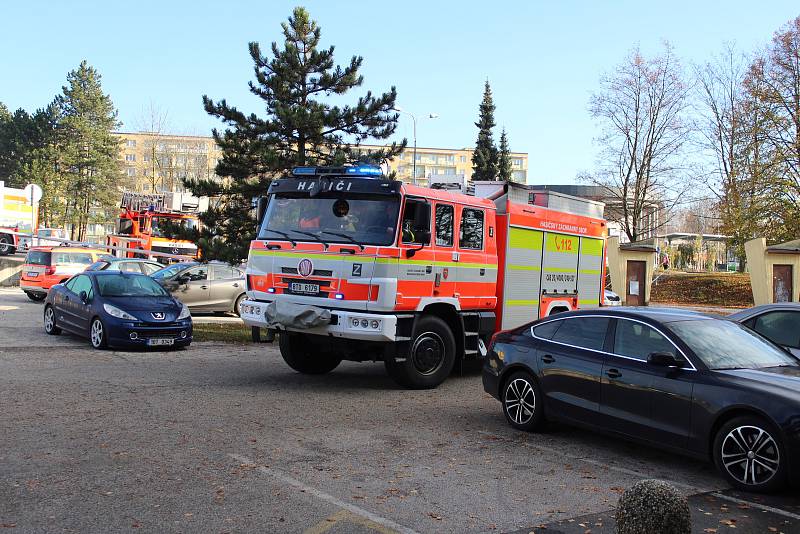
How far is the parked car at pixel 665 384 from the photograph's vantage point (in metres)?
5.80

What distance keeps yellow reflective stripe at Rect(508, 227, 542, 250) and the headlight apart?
682 cm

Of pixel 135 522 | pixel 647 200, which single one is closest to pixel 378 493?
pixel 135 522

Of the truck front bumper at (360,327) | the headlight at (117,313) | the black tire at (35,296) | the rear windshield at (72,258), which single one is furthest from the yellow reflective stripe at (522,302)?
the black tire at (35,296)

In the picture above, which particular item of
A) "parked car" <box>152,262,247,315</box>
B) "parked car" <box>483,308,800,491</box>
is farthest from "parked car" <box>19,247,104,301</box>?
"parked car" <box>483,308,800,491</box>

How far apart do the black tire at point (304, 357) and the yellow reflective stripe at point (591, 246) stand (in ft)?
17.0

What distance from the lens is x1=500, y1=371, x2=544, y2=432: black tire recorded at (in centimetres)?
771

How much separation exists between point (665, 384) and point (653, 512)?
2626 mm

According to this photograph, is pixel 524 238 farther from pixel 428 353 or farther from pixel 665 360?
pixel 665 360

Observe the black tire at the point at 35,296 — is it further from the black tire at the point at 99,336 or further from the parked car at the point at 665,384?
the parked car at the point at 665,384

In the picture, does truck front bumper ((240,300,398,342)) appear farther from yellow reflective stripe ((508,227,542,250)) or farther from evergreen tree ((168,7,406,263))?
Answer: evergreen tree ((168,7,406,263))

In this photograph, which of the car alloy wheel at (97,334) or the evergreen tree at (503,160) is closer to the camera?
the car alloy wheel at (97,334)

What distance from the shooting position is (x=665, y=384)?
21.3 ft

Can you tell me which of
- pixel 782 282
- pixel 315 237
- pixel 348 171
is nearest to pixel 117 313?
pixel 315 237

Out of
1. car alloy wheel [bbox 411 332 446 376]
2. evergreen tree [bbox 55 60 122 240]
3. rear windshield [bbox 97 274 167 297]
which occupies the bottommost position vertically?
car alloy wheel [bbox 411 332 446 376]
